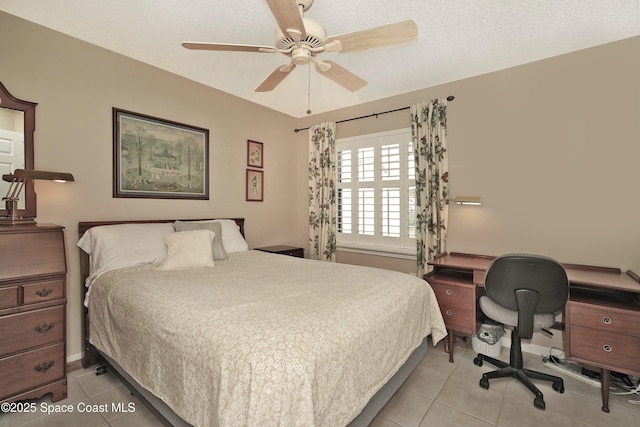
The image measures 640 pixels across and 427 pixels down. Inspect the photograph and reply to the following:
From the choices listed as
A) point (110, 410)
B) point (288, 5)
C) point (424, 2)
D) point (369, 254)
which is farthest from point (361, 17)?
point (110, 410)

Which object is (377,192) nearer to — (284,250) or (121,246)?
(284,250)

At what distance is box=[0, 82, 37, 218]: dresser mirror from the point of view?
2.07 m

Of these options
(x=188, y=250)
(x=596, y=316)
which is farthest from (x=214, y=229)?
(x=596, y=316)

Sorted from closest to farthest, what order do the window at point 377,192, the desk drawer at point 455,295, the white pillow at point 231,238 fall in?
the desk drawer at point 455,295, the white pillow at point 231,238, the window at point 377,192

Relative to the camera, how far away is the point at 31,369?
6.00 ft

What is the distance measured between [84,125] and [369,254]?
3.19 meters

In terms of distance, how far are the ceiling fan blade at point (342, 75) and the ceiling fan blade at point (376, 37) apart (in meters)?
0.22

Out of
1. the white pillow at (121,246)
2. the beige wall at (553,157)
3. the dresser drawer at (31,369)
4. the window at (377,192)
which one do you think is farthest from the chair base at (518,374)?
the dresser drawer at (31,369)

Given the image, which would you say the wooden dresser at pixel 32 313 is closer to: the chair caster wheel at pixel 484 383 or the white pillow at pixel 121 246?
the white pillow at pixel 121 246

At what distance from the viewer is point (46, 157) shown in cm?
224

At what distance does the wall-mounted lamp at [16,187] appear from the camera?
1.90 meters

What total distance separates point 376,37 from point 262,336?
167 centimetres

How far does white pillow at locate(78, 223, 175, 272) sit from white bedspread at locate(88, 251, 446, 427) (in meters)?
0.14

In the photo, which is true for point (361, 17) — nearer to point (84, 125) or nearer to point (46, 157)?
point (84, 125)
